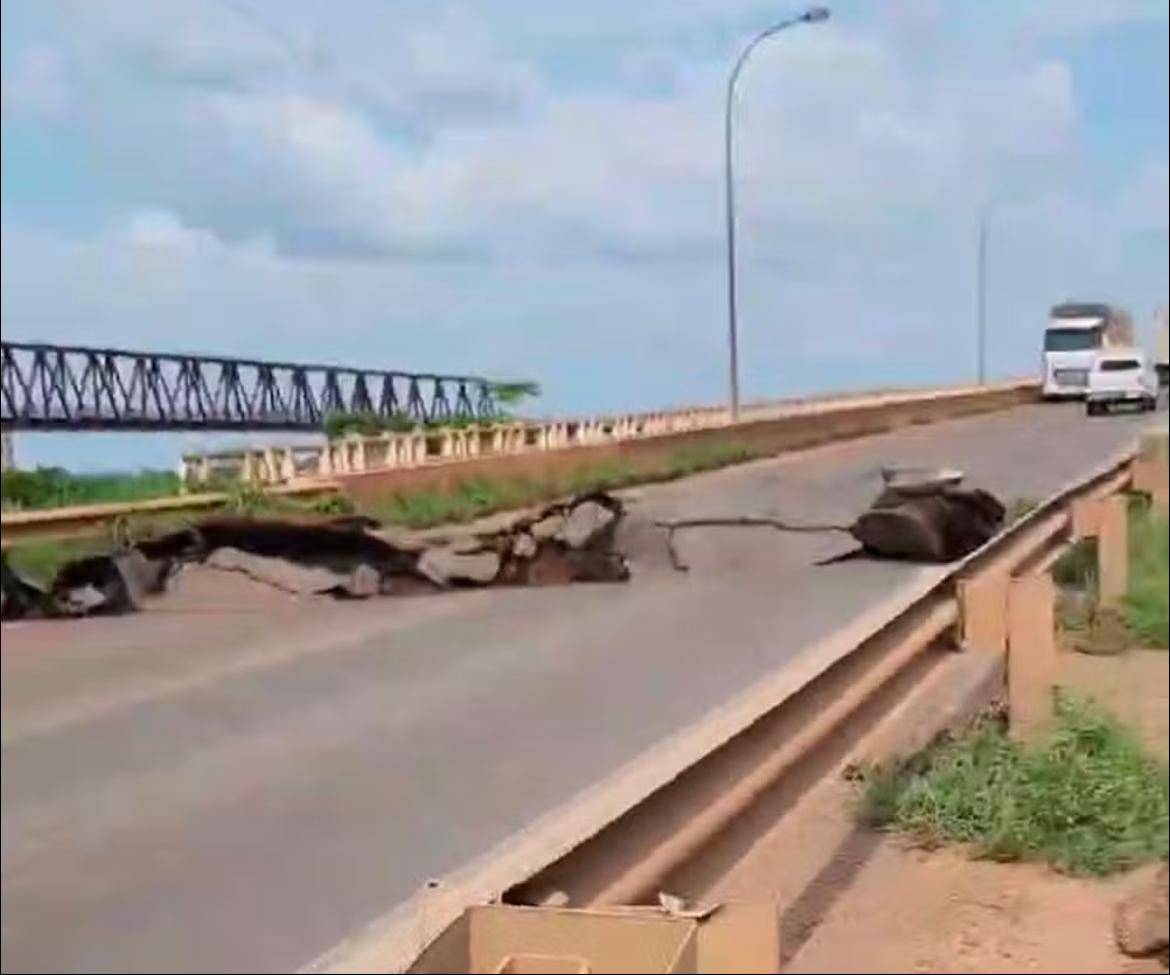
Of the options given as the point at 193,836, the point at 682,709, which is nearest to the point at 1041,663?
the point at 193,836

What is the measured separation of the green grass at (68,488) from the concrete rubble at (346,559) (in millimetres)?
1308

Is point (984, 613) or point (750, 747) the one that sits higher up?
point (984, 613)

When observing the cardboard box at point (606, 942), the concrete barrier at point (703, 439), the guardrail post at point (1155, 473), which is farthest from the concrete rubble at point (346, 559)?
the guardrail post at point (1155, 473)

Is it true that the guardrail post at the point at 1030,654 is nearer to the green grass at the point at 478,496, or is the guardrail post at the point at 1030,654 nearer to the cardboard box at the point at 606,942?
the cardboard box at the point at 606,942

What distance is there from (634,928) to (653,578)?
11805 millimetres

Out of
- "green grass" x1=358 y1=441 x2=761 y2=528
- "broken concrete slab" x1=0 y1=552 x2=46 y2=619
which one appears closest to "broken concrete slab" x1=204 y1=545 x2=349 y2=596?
"green grass" x1=358 y1=441 x2=761 y2=528

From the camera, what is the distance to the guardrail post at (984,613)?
2.93 meters

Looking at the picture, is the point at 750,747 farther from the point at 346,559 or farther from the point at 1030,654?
the point at 346,559

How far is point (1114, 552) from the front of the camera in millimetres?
1896

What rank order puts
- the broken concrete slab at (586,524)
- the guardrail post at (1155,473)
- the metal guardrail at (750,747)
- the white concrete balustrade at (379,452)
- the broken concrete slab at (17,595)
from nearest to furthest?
the guardrail post at (1155,473)
the metal guardrail at (750,747)
the white concrete balustrade at (379,452)
the broken concrete slab at (17,595)
the broken concrete slab at (586,524)

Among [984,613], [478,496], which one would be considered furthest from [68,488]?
[984,613]

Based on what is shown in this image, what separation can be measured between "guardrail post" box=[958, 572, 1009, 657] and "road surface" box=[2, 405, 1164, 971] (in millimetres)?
4035

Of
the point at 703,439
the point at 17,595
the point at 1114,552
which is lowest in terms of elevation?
the point at 17,595

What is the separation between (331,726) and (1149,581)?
10105 mm
